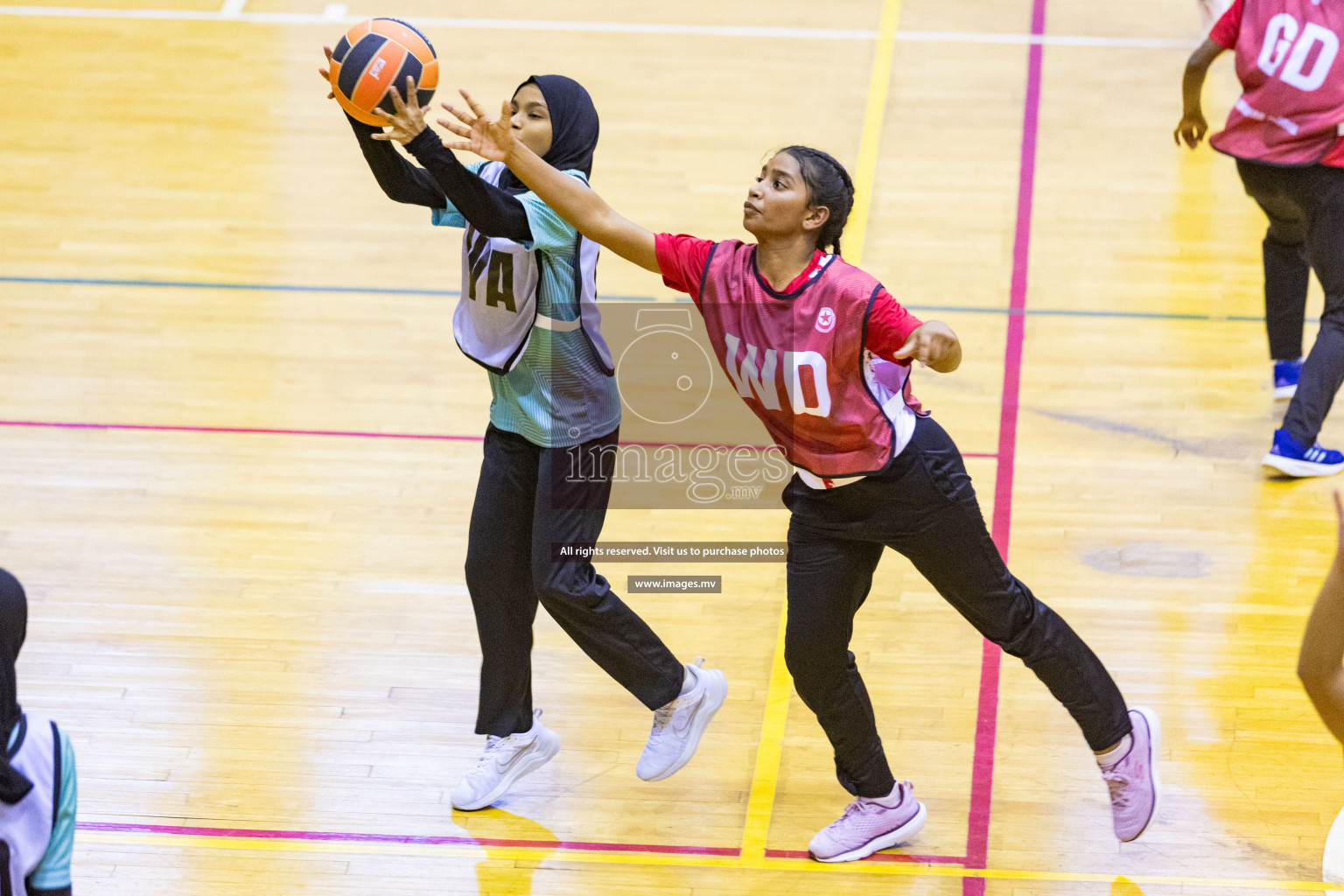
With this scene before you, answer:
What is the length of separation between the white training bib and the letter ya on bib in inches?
57.7

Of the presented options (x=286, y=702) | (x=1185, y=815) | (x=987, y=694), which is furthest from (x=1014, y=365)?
(x=286, y=702)

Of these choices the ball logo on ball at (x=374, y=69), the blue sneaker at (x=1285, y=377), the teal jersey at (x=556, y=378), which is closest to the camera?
the ball logo on ball at (x=374, y=69)

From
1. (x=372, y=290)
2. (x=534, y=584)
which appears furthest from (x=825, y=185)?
(x=372, y=290)

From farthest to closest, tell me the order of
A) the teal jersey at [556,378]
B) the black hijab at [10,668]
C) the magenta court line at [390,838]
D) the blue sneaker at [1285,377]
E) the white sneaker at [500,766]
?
1. the blue sneaker at [1285,377]
2. the white sneaker at [500,766]
3. the magenta court line at [390,838]
4. the teal jersey at [556,378]
5. the black hijab at [10,668]

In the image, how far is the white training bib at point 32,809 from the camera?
2.70 metres

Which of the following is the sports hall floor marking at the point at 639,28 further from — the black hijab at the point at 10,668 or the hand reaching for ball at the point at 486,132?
the black hijab at the point at 10,668

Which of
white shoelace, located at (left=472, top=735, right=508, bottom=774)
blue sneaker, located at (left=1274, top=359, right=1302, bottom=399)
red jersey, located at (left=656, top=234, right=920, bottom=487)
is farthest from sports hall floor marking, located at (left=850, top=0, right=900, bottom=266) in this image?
white shoelace, located at (left=472, top=735, right=508, bottom=774)

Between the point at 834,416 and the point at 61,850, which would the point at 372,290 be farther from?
the point at 61,850

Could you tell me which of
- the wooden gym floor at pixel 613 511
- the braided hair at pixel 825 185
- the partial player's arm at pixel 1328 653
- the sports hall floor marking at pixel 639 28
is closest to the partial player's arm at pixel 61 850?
the wooden gym floor at pixel 613 511

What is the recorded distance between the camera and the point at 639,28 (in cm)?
922

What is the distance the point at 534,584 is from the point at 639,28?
5.96m

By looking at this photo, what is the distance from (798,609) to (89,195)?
5235 mm

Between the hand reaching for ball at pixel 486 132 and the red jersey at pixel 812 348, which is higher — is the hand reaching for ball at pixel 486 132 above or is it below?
above

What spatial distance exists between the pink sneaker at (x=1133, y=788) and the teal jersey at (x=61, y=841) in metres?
2.42
